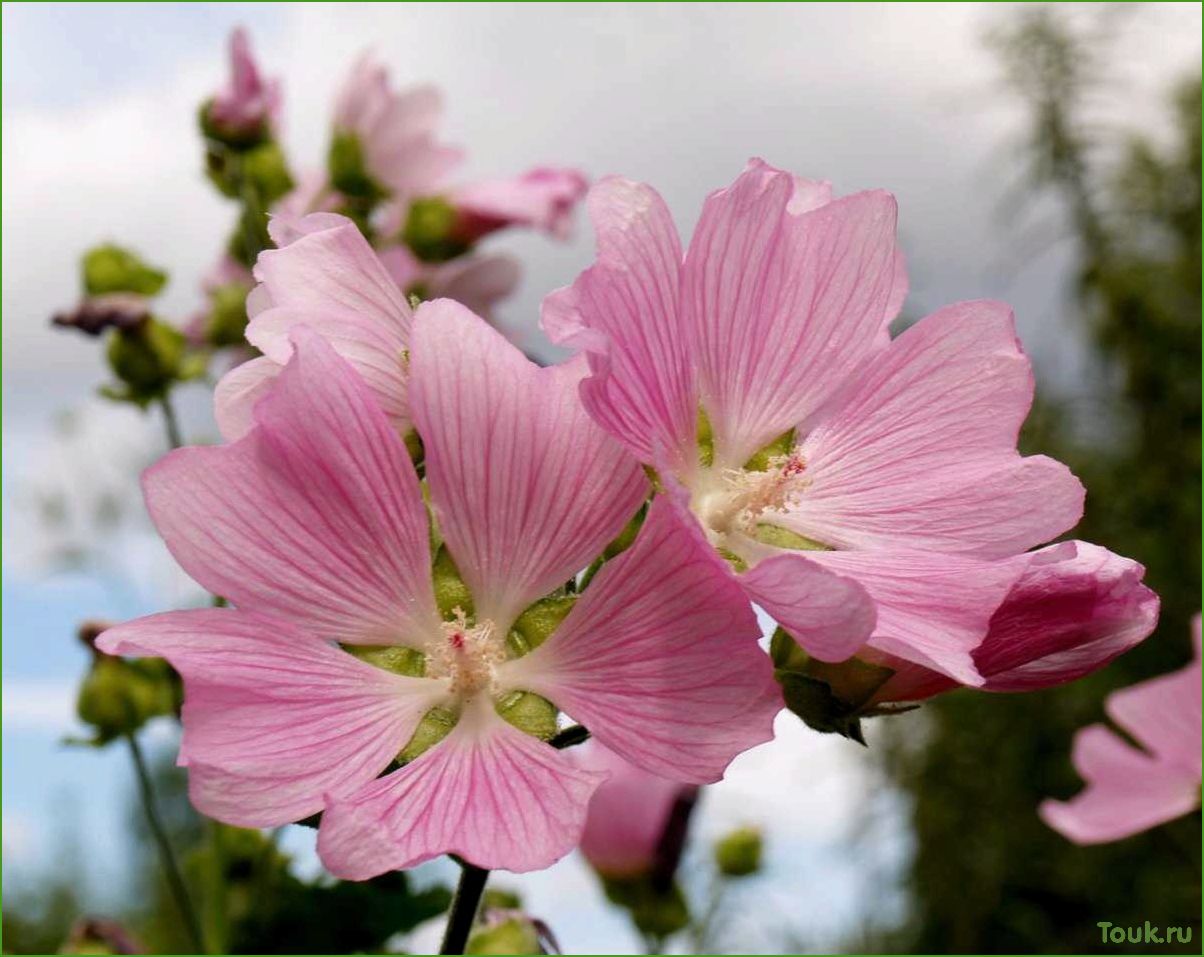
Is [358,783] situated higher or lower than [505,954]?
higher

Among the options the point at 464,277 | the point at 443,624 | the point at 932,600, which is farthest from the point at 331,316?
the point at 464,277

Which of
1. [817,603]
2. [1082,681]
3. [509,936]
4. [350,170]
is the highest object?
[817,603]

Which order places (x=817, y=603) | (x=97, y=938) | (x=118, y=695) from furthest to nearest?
(x=118, y=695) < (x=97, y=938) < (x=817, y=603)

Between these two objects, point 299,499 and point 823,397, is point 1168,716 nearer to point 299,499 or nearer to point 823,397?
point 823,397

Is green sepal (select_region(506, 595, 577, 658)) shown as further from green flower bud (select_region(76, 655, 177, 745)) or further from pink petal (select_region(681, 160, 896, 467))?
green flower bud (select_region(76, 655, 177, 745))

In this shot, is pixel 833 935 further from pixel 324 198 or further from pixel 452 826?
pixel 452 826

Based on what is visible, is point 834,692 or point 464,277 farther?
point 464,277

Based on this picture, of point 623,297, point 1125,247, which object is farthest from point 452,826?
point 1125,247
